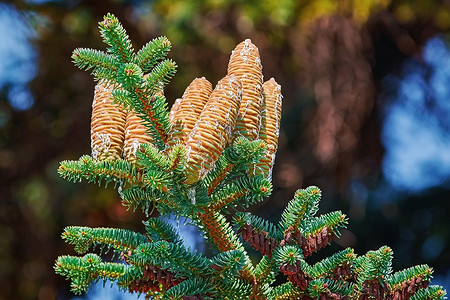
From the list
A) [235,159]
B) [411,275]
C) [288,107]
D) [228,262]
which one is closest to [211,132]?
[235,159]

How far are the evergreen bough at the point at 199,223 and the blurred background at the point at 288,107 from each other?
1843 mm

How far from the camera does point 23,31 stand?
3.02 metres

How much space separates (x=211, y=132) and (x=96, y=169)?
5.4 inches

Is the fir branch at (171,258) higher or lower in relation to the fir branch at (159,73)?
lower

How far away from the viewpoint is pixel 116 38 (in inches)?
27.3

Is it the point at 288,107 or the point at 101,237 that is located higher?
the point at 288,107

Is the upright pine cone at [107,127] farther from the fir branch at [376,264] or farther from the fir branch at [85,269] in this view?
the fir branch at [376,264]

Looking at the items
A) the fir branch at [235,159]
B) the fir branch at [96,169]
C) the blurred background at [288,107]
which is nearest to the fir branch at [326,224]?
the fir branch at [235,159]

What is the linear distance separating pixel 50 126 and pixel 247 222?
2.59 meters

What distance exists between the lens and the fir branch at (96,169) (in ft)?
2.32

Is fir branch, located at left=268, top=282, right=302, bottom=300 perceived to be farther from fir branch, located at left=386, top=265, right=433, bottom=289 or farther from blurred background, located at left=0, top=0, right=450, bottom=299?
blurred background, located at left=0, top=0, right=450, bottom=299

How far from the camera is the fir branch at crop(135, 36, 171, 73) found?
2.32 ft

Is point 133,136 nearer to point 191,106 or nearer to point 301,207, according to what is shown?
point 191,106

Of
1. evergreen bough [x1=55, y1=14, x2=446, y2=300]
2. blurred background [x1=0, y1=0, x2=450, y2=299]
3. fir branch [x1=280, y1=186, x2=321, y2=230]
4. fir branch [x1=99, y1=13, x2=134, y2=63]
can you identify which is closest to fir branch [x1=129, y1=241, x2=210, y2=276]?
evergreen bough [x1=55, y1=14, x2=446, y2=300]
